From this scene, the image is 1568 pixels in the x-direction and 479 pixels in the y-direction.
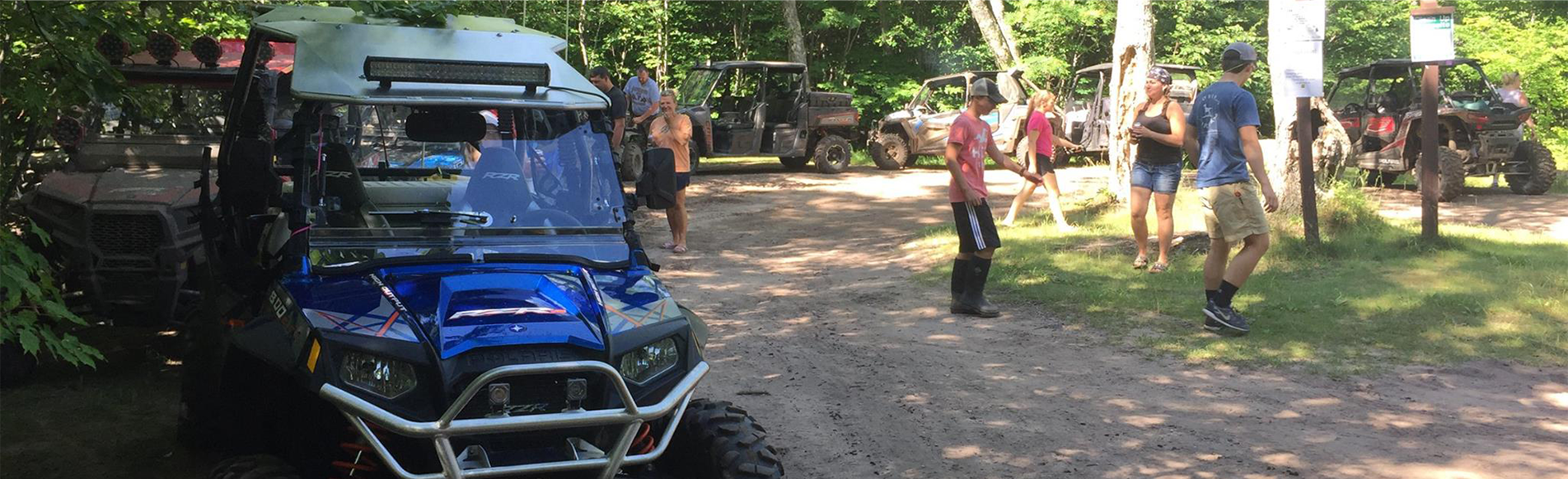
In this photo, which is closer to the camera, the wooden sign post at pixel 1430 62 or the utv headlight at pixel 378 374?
the utv headlight at pixel 378 374

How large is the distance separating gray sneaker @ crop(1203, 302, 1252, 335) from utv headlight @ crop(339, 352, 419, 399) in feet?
20.3

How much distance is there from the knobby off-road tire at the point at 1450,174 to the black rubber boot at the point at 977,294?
1082 cm

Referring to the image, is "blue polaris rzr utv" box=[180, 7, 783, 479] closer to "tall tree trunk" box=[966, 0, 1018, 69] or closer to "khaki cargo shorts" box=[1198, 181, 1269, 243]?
"khaki cargo shorts" box=[1198, 181, 1269, 243]

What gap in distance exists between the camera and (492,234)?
16.7 feet

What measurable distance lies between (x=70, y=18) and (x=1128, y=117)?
1109 cm

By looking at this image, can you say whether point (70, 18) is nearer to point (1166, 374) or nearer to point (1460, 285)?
point (1166, 374)

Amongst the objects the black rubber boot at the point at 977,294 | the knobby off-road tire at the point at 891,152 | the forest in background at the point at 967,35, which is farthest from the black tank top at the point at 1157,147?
Result: the forest in background at the point at 967,35

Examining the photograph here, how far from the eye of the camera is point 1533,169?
1845 centimetres

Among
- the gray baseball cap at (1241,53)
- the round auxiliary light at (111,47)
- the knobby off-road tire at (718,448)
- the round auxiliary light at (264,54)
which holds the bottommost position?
the knobby off-road tire at (718,448)

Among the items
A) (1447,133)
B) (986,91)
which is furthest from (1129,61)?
(1447,133)

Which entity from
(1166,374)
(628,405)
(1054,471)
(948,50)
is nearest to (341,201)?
(628,405)

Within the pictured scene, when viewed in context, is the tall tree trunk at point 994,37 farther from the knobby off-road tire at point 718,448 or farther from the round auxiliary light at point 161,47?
the knobby off-road tire at point 718,448

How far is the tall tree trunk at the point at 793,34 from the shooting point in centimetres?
2948

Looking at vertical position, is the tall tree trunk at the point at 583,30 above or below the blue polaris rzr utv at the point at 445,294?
above
